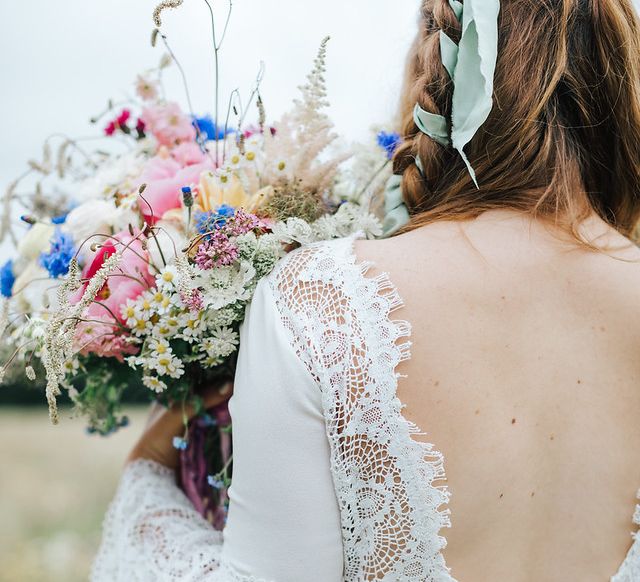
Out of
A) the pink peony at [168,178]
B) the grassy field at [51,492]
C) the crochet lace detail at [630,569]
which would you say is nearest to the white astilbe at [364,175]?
the pink peony at [168,178]

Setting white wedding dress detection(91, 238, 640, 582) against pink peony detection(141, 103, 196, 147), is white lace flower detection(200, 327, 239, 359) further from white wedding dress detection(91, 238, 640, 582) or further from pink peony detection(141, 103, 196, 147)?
pink peony detection(141, 103, 196, 147)

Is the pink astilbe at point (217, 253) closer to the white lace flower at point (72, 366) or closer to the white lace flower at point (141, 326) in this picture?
the white lace flower at point (141, 326)

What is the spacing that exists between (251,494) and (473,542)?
36cm

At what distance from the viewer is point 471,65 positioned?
1.14 m

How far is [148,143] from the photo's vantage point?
1717 mm

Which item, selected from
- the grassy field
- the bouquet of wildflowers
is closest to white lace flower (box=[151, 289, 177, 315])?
the bouquet of wildflowers

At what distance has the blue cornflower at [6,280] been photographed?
154cm

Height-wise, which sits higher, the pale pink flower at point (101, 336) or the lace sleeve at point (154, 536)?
the pale pink flower at point (101, 336)

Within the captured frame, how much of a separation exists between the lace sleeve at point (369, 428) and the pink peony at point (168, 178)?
443 mm

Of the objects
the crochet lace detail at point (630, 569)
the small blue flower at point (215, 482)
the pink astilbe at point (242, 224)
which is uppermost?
the pink astilbe at point (242, 224)

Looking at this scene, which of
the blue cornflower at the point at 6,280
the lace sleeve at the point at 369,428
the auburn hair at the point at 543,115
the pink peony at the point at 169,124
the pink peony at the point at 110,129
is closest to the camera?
the lace sleeve at the point at 369,428

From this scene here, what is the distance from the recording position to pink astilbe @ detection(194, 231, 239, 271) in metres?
1.19

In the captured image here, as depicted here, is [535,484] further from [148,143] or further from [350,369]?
[148,143]

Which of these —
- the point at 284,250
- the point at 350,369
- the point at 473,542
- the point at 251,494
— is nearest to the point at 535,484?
the point at 473,542
